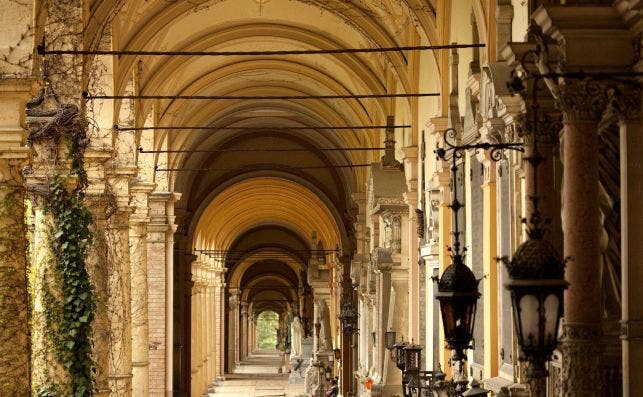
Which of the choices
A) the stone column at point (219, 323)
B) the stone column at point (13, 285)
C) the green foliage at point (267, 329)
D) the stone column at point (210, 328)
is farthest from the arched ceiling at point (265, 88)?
the green foliage at point (267, 329)

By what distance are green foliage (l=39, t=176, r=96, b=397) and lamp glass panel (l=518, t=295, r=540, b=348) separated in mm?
9963

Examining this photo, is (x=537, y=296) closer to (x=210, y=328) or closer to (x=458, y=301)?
(x=458, y=301)

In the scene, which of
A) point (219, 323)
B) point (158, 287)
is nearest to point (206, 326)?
point (219, 323)

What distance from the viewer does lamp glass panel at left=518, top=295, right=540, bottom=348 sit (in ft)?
27.2

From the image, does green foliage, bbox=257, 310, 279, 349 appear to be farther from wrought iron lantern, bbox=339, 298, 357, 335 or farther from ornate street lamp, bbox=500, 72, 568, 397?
ornate street lamp, bbox=500, 72, 568, 397

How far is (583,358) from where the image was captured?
925cm

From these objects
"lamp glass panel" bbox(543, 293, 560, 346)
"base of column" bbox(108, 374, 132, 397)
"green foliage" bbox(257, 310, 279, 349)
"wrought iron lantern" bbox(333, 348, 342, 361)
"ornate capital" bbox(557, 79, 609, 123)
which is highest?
"ornate capital" bbox(557, 79, 609, 123)

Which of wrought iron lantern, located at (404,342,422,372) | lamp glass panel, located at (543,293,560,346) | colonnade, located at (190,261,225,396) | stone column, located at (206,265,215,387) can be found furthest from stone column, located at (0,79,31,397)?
stone column, located at (206,265,215,387)

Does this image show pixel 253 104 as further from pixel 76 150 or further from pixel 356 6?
pixel 76 150

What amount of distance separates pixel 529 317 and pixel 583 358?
1.13 meters

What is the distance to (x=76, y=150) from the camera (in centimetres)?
1742

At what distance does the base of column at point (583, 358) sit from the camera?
30.2 feet

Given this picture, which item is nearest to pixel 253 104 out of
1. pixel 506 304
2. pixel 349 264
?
pixel 349 264

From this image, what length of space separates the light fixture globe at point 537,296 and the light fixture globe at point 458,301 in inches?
125
